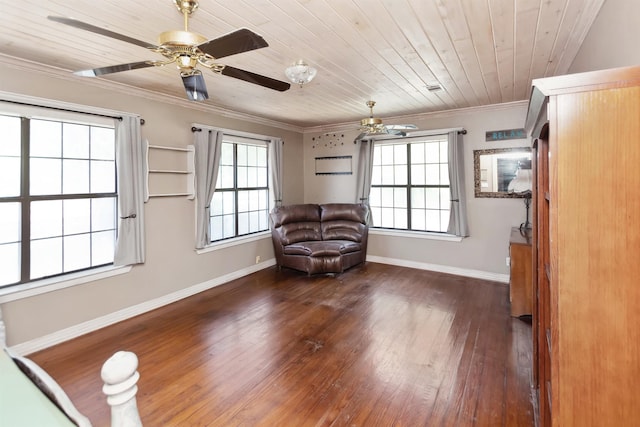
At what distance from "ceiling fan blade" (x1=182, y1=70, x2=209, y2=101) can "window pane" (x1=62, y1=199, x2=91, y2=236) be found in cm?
205

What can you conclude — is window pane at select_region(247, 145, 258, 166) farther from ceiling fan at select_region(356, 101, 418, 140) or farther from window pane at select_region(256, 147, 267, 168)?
ceiling fan at select_region(356, 101, 418, 140)

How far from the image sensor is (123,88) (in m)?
3.50

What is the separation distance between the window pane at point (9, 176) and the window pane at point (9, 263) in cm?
48

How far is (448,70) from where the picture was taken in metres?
3.12

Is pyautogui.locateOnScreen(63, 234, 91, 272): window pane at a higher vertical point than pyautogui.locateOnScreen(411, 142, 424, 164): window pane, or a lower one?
lower

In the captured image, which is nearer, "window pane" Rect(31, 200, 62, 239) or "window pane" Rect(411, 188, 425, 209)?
"window pane" Rect(31, 200, 62, 239)

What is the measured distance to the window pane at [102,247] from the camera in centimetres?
347

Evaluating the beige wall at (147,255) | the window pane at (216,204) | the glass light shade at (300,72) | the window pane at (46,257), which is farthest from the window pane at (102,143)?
the glass light shade at (300,72)

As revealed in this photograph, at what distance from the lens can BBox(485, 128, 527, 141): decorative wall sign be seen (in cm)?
448

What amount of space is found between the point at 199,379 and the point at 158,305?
184 centimetres

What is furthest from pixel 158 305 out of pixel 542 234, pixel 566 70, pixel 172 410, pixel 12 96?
pixel 566 70

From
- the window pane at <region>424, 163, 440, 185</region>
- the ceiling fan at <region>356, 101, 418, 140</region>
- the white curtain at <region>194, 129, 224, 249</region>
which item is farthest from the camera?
the window pane at <region>424, 163, 440, 185</region>

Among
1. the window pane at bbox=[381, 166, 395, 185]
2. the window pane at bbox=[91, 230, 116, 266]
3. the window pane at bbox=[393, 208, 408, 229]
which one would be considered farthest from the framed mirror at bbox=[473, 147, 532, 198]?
the window pane at bbox=[91, 230, 116, 266]

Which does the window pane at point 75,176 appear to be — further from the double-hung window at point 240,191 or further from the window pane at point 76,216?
the double-hung window at point 240,191
